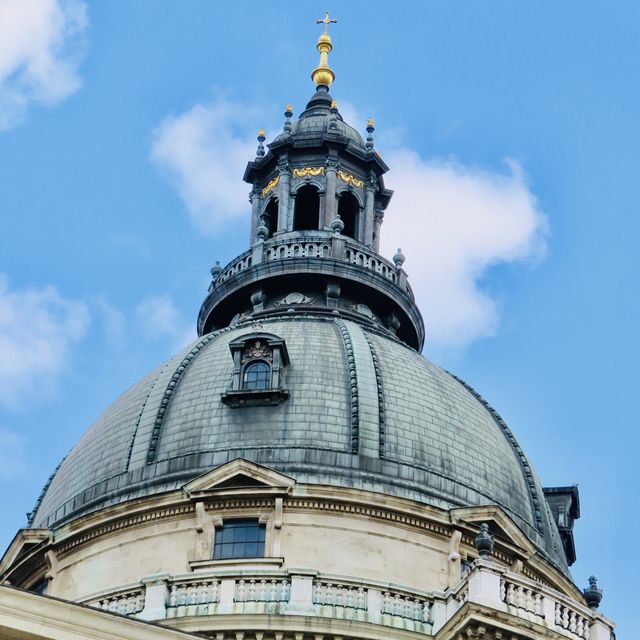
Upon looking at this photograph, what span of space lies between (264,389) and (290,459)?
211 centimetres

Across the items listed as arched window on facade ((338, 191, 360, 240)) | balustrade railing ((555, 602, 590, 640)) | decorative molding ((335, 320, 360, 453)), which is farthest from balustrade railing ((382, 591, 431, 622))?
arched window on facade ((338, 191, 360, 240))

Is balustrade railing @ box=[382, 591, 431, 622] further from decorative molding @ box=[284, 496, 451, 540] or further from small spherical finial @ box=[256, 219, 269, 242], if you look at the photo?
small spherical finial @ box=[256, 219, 269, 242]

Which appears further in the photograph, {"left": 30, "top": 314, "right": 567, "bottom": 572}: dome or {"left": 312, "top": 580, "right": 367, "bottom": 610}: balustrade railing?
{"left": 30, "top": 314, "right": 567, "bottom": 572}: dome

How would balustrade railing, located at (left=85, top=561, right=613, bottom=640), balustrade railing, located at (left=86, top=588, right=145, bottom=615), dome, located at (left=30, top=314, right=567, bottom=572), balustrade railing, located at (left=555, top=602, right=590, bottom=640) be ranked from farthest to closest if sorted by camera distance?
1. dome, located at (left=30, top=314, right=567, bottom=572)
2. balustrade railing, located at (left=86, top=588, right=145, bottom=615)
3. balustrade railing, located at (left=85, top=561, right=613, bottom=640)
4. balustrade railing, located at (left=555, top=602, right=590, bottom=640)

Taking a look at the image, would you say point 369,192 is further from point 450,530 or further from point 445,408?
point 450,530

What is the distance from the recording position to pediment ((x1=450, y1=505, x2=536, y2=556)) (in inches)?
1555

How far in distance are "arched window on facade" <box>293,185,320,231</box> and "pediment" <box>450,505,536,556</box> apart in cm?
1410

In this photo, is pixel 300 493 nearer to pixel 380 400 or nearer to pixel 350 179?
pixel 380 400

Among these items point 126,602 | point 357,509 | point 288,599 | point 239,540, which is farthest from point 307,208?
point 288,599

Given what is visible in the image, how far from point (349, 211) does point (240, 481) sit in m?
15.0

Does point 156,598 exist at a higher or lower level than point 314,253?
lower

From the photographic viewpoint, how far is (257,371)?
4231cm

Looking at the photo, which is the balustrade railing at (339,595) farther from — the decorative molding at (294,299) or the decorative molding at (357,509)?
the decorative molding at (294,299)

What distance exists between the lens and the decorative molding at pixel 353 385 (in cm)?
4097
